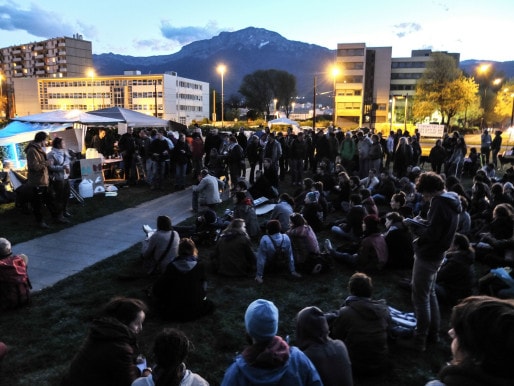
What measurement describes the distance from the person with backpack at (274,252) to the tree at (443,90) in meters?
46.8

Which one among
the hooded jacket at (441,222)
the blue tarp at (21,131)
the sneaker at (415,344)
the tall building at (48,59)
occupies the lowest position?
the sneaker at (415,344)

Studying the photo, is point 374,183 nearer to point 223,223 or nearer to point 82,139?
point 223,223

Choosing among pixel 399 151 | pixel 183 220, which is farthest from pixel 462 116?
pixel 183 220

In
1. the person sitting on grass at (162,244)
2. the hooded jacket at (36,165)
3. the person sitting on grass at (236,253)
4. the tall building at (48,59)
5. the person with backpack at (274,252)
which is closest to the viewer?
the person sitting on grass at (162,244)

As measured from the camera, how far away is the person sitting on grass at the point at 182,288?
17.0ft

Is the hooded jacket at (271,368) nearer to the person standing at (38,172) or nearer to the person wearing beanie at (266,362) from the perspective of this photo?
the person wearing beanie at (266,362)

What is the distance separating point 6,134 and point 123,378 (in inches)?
577

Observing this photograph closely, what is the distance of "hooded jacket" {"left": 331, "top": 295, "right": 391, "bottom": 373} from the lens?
13.2ft

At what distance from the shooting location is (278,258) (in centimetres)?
681

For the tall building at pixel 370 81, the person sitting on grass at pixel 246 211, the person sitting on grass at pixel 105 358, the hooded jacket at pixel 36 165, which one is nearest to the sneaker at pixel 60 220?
the hooded jacket at pixel 36 165

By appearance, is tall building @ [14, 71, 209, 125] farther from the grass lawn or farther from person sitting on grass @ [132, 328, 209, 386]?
person sitting on grass @ [132, 328, 209, 386]

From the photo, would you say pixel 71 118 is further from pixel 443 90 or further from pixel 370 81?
pixel 370 81

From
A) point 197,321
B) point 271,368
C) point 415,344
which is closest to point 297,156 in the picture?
point 197,321

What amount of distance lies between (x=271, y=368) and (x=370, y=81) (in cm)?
10264
